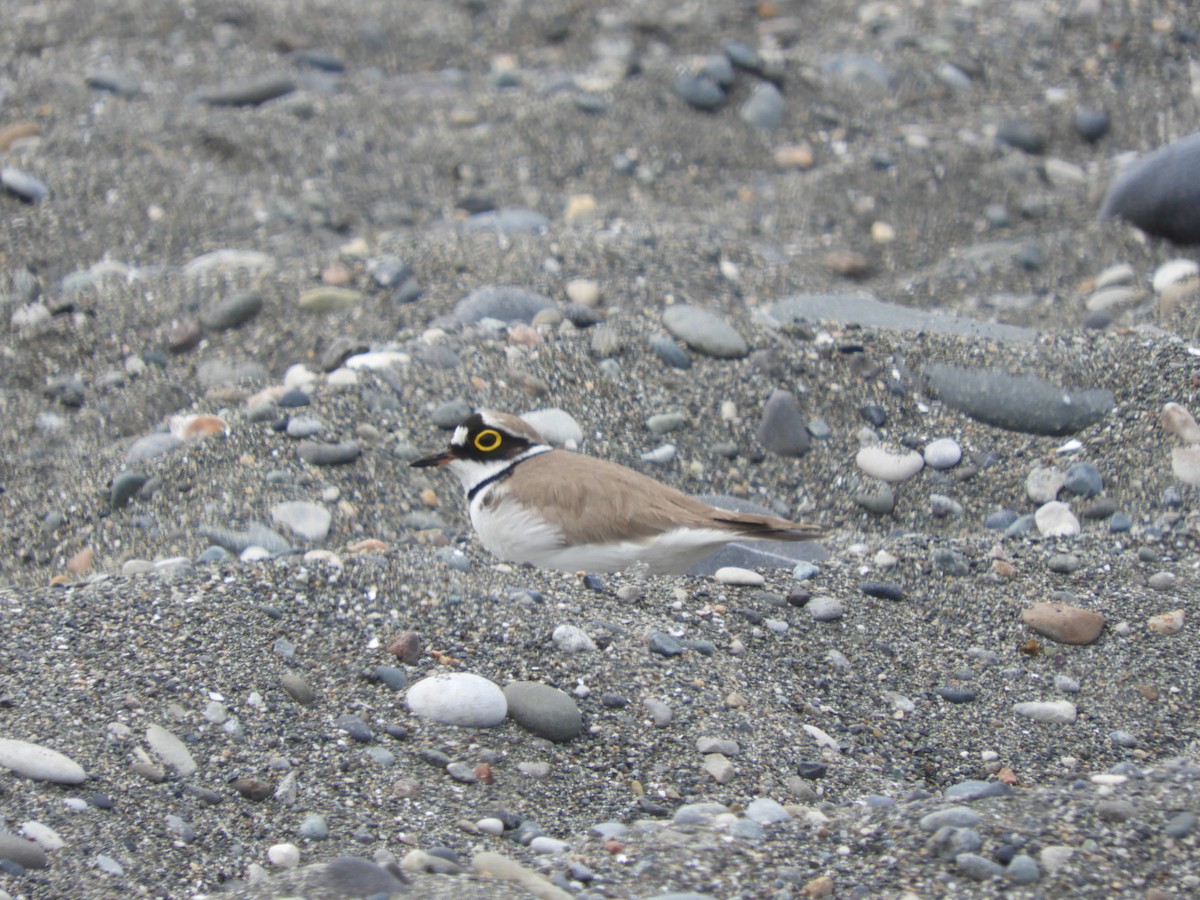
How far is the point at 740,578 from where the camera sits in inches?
155

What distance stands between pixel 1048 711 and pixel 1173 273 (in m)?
3.12

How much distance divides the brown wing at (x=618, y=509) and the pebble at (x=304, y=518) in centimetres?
67

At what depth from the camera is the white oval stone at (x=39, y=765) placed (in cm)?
275

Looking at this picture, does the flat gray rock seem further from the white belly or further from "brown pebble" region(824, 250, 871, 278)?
the white belly

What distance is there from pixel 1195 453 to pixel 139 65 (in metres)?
6.23

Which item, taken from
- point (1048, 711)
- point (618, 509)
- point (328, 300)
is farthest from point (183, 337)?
point (1048, 711)

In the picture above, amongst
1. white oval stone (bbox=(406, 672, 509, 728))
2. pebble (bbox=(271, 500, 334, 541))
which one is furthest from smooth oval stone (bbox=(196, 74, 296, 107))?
white oval stone (bbox=(406, 672, 509, 728))

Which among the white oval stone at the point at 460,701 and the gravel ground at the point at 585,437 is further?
the white oval stone at the point at 460,701

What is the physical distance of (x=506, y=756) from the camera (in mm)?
3094

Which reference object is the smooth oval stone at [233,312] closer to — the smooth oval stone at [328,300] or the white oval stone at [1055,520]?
the smooth oval stone at [328,300]

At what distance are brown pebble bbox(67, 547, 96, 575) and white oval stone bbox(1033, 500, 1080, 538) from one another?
9.97ft

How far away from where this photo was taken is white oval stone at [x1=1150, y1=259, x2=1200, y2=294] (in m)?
5.75

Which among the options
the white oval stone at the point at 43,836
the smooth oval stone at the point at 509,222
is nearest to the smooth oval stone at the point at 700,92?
the smooth oval stone at the point at 509,222

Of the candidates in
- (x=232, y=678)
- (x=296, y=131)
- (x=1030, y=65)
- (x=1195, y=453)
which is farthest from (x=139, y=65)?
(x=1195, y=453)
